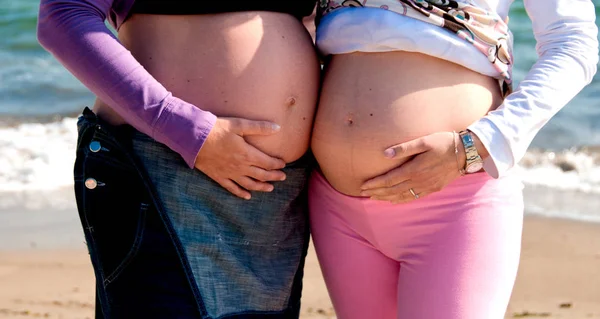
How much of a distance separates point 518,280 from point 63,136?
3.79 meters

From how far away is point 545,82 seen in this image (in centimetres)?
195

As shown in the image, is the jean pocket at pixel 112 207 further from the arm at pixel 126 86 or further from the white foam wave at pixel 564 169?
the white foam wave at pixel 564 169

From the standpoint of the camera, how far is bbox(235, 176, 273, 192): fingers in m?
1.97

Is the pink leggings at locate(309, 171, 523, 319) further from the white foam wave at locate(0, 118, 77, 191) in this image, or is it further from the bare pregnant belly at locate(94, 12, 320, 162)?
the white foam wave at locate(0, 118, 77, 191)

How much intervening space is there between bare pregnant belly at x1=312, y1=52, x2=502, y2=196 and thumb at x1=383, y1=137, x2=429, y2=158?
0.03m

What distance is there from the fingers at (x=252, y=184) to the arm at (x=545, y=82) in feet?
1.64

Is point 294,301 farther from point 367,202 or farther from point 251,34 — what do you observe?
point 251,34

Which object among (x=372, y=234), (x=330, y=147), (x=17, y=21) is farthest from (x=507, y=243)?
(x=17, y=21)

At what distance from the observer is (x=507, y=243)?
203 cm

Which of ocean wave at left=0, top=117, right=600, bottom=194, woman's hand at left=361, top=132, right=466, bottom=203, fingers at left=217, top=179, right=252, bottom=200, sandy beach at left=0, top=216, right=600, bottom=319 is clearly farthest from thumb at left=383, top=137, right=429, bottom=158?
ocean wave at left=0, top=117, right=600, bottom=194

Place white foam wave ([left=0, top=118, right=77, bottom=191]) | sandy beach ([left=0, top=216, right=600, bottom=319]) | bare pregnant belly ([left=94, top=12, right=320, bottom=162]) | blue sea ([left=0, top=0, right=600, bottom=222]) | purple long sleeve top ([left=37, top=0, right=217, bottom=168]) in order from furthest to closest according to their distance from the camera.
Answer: white foam wave ([left=0, top=118, right=77, bottom=191])
blue sea ([left=0, top=0, right=600, bottom=222])
sandy beach ([left=0, top=216, right=600, bottom=319])
bare pregnant belly ([left=94, top=12, right=320, bottom=162])
purple long sleeve top ([left=37, top=0, right=217, bottom=168])

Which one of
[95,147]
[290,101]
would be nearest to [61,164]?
[95,147]

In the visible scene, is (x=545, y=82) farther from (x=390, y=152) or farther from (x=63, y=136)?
(x=63, y=136)

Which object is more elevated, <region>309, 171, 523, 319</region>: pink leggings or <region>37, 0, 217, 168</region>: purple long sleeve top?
<region>37, 0, 217, 168</region>: purple long sleeve top
